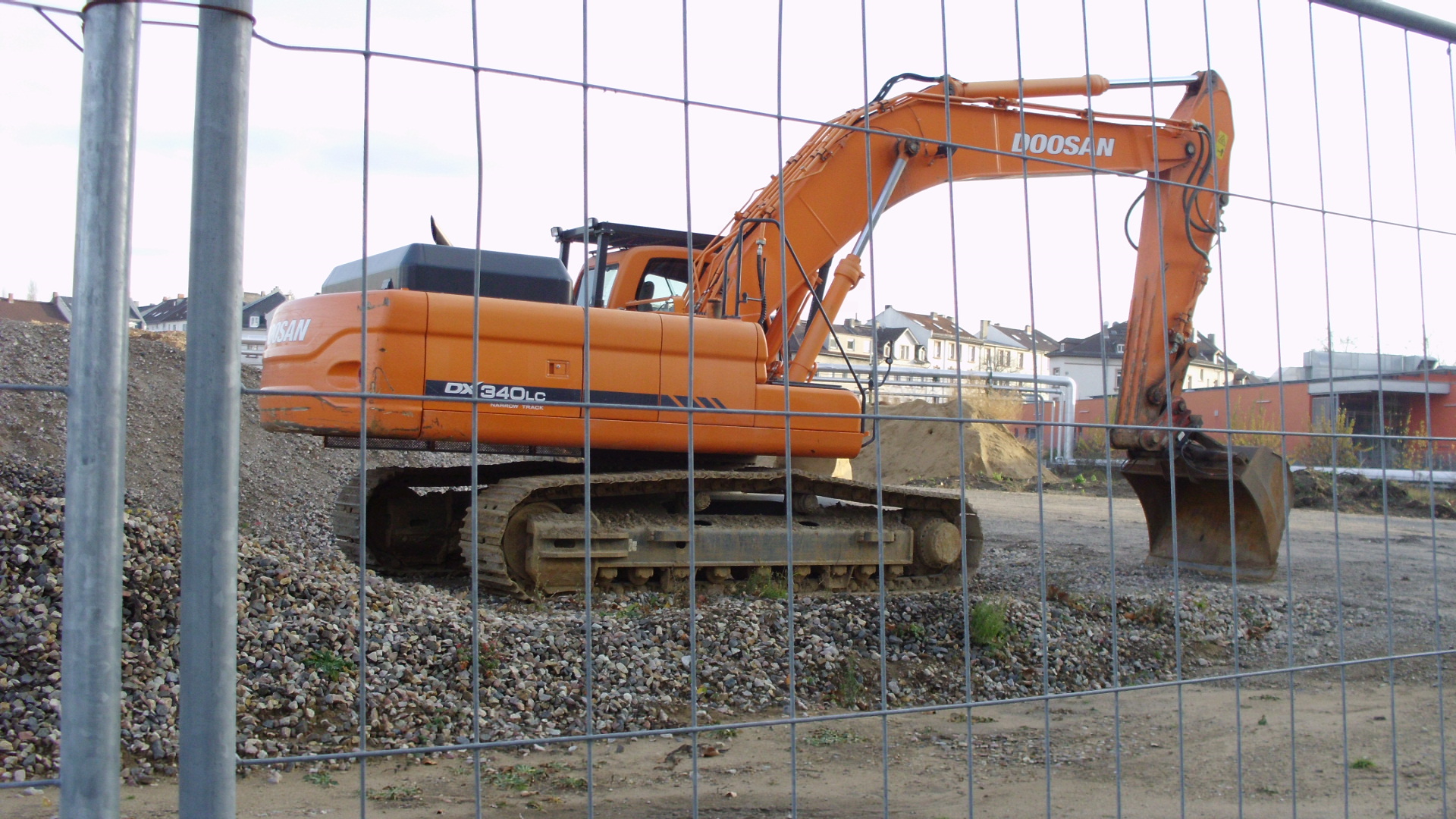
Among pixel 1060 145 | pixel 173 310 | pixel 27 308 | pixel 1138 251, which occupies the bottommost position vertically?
pixel 173 310

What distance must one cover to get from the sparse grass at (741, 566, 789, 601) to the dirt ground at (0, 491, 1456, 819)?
177cm

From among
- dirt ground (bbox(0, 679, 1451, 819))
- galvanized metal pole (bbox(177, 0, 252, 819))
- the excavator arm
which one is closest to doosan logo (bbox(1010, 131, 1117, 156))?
the excavator arm

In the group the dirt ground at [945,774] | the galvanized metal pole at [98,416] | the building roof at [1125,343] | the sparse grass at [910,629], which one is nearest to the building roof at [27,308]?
the galvanized metal pole at [98,416]

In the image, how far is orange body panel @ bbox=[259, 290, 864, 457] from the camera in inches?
233

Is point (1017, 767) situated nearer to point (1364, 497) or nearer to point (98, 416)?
point (98, 416)

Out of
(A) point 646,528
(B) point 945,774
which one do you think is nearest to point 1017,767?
(B) point 945,774

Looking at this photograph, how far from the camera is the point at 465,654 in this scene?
15.8 ft

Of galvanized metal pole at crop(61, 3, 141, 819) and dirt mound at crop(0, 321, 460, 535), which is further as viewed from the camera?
dirt mound at crop(0, 321, 460, 535)

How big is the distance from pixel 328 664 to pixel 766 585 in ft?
10.2

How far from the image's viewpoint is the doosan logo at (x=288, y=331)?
6.16 m

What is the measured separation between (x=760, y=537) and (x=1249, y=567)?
144 inches

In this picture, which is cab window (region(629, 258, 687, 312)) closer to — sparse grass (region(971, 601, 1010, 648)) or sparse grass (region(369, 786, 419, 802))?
sparse grass (region(971, 601, 1010, 648))

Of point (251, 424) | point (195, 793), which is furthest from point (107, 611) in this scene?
point (251, 424)

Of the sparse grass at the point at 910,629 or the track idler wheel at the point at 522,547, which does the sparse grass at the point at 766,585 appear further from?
the track idler wheel at the point at 522,547
